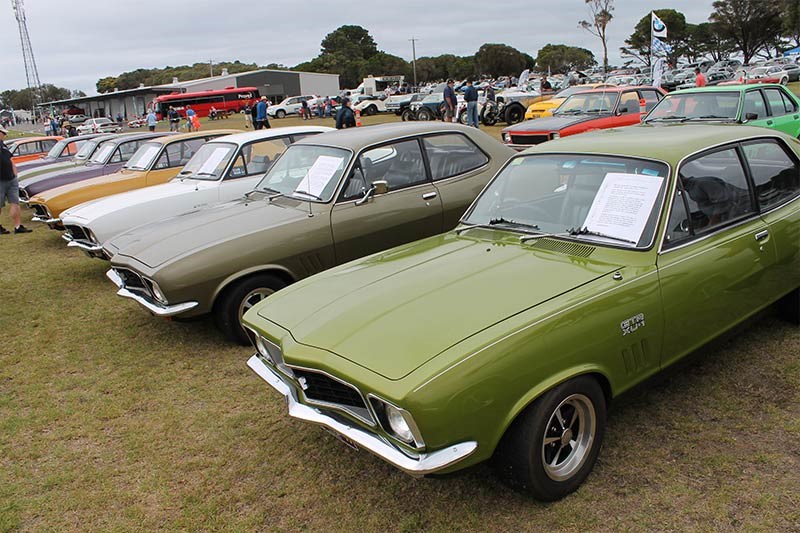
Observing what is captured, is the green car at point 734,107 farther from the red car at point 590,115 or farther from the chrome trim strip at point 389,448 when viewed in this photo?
the chrome trim strip at point 389,448

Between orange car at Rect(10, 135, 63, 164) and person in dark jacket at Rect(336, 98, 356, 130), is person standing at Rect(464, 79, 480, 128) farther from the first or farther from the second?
orange car at Rect(10, 135, 63, 164)

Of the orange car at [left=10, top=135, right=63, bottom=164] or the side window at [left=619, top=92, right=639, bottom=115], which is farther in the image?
the orange car at [left=10, top=135, right=63, bottom=164]

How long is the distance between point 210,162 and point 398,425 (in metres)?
6.24

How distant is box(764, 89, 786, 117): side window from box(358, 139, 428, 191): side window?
7.26 m

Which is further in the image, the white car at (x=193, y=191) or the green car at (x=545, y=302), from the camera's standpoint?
the white car at (x=193, y=191)

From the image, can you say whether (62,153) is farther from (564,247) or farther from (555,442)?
(555,442)

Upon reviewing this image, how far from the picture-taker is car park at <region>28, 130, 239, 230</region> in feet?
30.7

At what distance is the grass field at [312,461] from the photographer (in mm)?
2863

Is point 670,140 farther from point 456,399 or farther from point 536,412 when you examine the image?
point 456,399

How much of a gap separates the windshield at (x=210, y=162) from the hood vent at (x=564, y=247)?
5243 millimetres

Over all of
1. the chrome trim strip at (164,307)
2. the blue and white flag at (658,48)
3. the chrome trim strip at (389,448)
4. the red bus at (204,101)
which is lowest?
the chrome trim strip at (389,448)

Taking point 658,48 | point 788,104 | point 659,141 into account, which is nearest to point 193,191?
point 659,141

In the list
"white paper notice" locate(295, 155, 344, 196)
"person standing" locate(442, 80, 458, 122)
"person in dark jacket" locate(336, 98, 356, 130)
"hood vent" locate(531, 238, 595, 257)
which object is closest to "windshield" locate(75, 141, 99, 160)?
"person in dark jacket" locate(336, 98, 356, 130)

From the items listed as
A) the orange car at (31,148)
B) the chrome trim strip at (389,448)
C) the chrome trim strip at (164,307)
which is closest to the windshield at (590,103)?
the chrome trim strip at (164,307)
